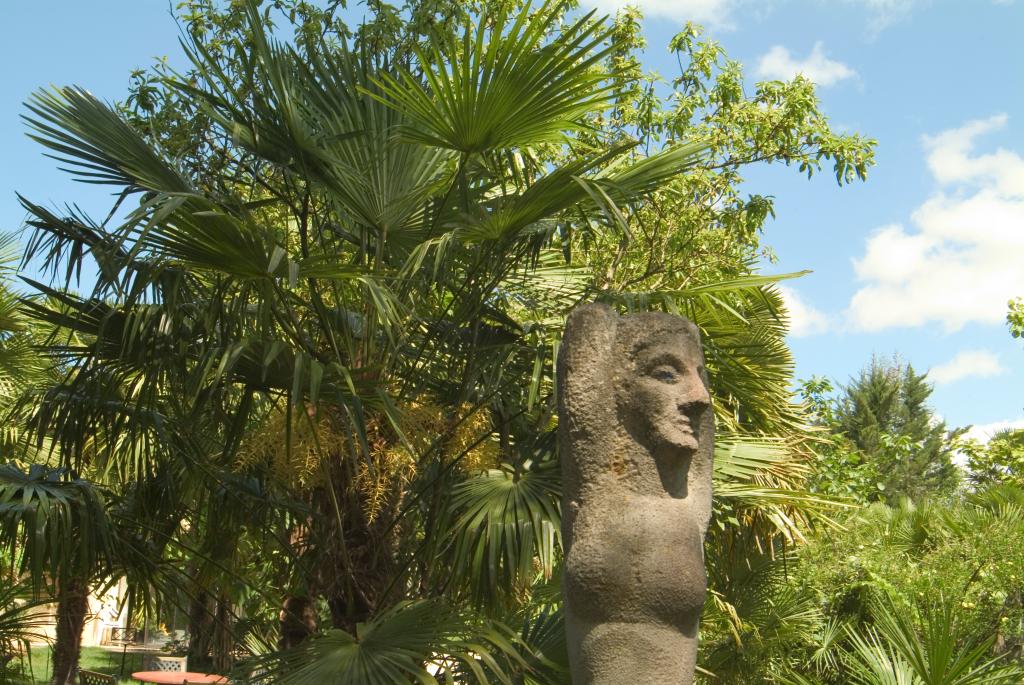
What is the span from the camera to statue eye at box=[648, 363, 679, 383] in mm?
4117

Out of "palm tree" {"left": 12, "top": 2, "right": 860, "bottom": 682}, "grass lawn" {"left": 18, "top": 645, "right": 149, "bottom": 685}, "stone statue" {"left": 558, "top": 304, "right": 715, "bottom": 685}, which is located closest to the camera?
"stone statue" {"left": 558, "top": 304, "right": 715, "bottom": 685}

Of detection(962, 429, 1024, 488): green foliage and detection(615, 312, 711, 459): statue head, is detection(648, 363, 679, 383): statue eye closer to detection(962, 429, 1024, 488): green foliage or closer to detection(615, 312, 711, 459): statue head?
detection(615, 312, 711, 459): statue head

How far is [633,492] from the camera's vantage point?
4.02 m

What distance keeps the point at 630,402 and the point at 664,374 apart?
169 millimetres

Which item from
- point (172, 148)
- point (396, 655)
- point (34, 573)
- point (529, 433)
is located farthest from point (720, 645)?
point (172, 148)

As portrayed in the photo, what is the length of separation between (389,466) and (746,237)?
24.6 ft

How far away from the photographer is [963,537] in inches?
415

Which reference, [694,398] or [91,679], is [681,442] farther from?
[91,679]

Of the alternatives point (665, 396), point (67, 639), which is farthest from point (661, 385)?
point (67, 639)

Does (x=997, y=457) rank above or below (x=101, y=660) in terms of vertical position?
above

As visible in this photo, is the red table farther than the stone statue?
Yes

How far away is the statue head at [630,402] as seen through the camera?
13.3 feet

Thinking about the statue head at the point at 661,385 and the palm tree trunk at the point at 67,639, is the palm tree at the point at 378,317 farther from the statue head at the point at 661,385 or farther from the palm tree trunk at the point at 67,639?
the palm tree trunk at the point at 67,639

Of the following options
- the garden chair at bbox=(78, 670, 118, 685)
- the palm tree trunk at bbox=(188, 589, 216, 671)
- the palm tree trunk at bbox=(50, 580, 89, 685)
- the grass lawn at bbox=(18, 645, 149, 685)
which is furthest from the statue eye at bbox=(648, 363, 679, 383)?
the grass lawn at bbox=(18, 645, 149, 685)
